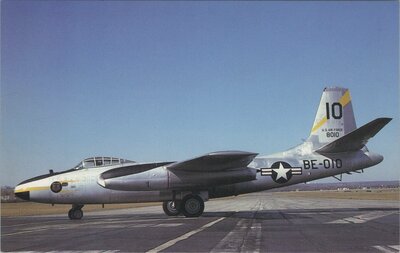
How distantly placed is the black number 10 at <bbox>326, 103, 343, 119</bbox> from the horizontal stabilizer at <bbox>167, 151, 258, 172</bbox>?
20.2 ft

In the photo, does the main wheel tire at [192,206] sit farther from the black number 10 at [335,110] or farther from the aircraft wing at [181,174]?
the black number 10 at [335,110]

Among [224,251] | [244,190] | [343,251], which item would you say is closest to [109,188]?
[244,190]

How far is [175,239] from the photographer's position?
10.5 metres

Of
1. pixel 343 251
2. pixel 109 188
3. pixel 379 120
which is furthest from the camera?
pixel 109 188

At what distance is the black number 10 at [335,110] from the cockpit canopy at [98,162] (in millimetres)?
11209

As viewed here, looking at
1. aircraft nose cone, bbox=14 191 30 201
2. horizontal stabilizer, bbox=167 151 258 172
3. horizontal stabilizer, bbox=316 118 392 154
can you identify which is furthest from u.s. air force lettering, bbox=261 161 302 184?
aircraft nose cone, bbox=14 191 30 201

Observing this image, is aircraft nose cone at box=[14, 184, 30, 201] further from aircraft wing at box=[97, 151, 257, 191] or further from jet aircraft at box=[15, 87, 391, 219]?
aircraft wing at box=[97, 151, 257, 191]

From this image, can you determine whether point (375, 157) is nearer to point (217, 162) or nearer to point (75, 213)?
point (217, 162)

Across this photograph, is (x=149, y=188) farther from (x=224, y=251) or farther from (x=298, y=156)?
(x=224, y=251)

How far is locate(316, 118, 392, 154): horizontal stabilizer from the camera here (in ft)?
54.4

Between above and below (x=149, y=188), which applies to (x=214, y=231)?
below

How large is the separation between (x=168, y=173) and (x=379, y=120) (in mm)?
9261

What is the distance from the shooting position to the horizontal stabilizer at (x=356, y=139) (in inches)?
653

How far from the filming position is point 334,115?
22.0 m
